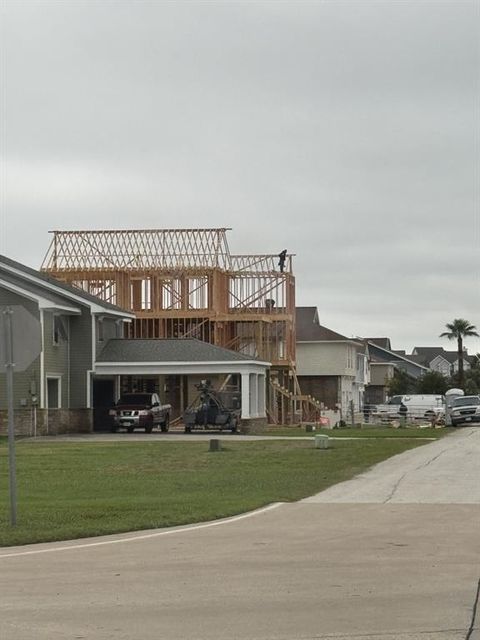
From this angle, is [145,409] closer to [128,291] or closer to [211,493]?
[128,291]

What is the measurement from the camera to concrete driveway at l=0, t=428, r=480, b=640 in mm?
10055

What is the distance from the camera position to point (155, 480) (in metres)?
25.5

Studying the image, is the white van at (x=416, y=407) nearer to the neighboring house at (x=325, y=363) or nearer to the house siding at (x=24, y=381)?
the neighboring house at (x=325, y=363)

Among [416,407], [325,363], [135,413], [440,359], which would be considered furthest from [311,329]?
[440,359]

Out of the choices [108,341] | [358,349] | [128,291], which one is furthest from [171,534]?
[358,349]

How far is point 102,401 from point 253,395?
708 centimetres

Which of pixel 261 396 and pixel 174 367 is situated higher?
pixel 174 367

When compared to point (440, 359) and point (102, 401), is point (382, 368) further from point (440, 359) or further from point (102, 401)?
point (102, 401)

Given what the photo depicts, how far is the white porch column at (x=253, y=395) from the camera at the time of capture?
185ft

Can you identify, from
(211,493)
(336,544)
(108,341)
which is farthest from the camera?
(108,341)

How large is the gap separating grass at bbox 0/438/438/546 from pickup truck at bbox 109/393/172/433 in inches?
459

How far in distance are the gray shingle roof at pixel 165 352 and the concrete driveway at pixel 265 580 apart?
119ft

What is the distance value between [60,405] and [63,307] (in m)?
4.38

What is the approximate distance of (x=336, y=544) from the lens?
14992 mm
